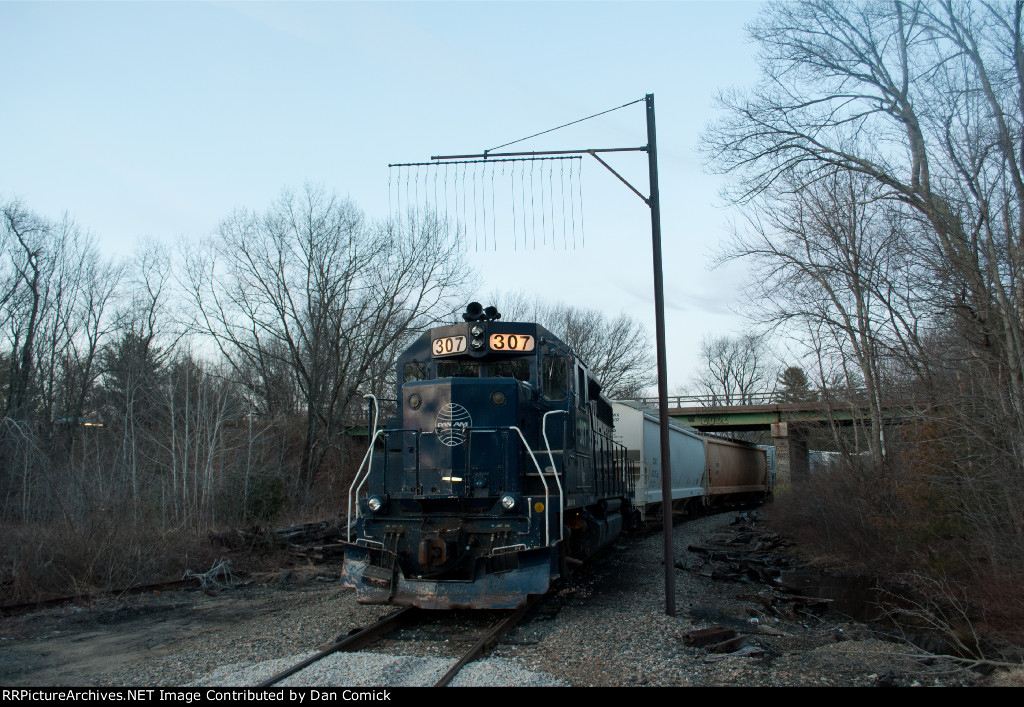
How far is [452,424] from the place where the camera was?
841cm

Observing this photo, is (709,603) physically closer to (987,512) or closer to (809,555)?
(987,512)

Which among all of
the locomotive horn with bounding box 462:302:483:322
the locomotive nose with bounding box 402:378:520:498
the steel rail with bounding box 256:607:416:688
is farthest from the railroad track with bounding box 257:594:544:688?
the locomotive horn with bounding box 462:302:483:322

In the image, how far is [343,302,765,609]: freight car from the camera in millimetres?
7719

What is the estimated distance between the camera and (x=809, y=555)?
16109mm

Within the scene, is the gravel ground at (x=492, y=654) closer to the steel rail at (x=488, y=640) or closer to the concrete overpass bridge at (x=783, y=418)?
the steel rail at (x=488, y=640)

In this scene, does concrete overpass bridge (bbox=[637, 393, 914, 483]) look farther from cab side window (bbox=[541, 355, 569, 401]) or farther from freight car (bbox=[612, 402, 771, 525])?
cab side window (bbox=[541, 355, 569, 401])

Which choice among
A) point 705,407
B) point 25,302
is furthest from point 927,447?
point 25,302

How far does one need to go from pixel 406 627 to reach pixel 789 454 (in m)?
27.0

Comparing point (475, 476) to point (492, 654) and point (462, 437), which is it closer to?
point (462, 437)

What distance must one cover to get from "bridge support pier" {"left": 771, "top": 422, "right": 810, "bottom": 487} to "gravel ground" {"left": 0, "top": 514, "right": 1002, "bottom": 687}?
2094 centimetres

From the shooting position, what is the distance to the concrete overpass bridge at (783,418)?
1922 centimetres

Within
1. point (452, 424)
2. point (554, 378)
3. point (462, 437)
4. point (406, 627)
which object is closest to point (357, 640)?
point (406, 627)

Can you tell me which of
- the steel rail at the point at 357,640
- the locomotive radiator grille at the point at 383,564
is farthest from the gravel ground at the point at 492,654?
the locomotive radiator grille at the point at 383,564
